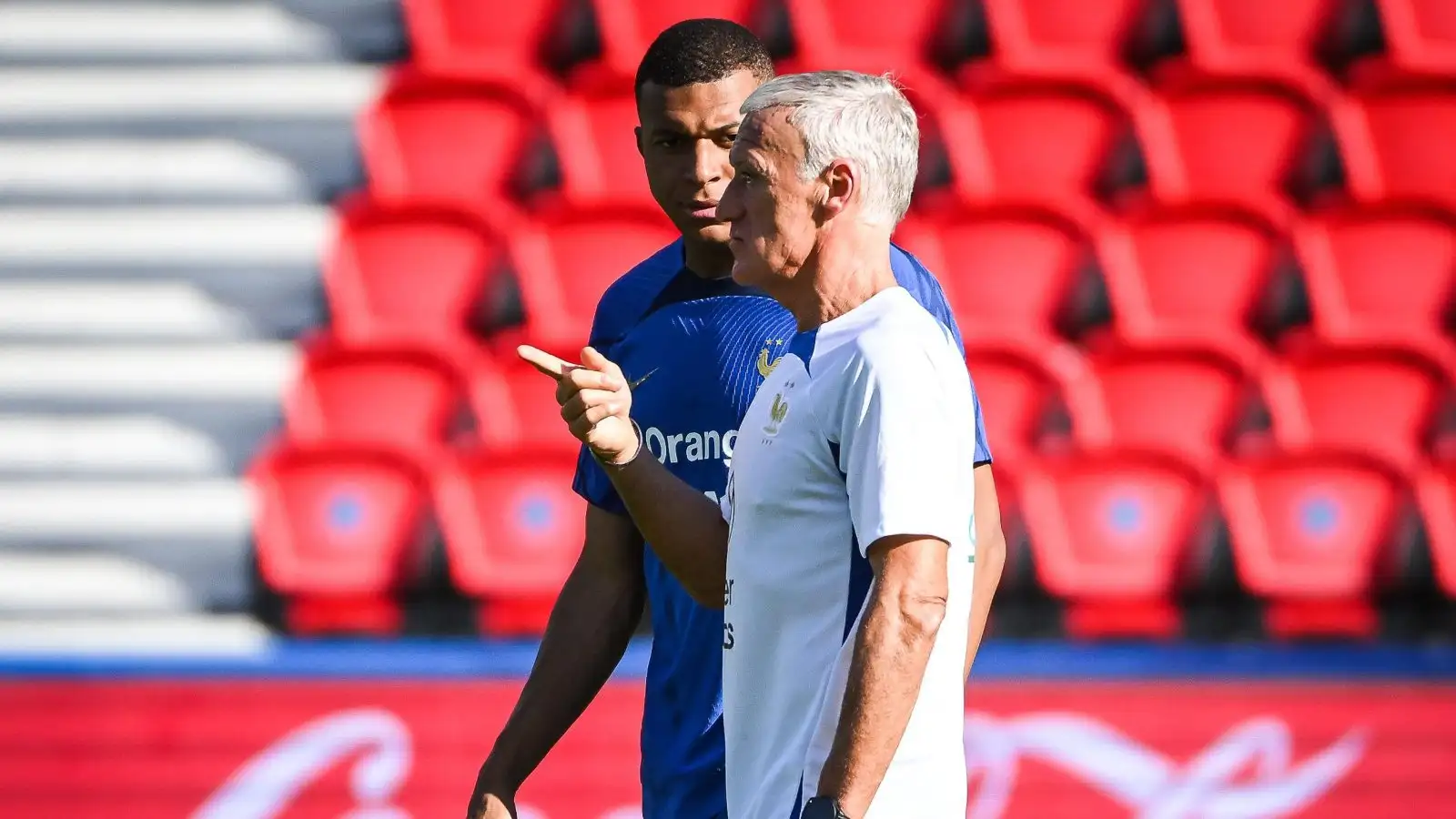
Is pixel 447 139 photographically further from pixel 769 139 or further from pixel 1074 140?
pixel 769 139

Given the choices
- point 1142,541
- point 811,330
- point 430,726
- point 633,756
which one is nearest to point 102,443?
point 430,726

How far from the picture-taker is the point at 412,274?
19.5 feet

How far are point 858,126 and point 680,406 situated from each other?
65cm

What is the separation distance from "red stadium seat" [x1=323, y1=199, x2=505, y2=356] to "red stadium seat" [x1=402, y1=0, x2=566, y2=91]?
1.01m

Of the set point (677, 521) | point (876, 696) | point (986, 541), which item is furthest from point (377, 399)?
point (876, 696)

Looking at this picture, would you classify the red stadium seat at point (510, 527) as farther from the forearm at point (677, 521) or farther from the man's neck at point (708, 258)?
the forearm at point (677, 521)

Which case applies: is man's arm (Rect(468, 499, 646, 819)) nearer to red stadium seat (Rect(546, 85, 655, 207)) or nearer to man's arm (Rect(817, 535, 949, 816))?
man's arm (Rect(817, 535, 949, 816))

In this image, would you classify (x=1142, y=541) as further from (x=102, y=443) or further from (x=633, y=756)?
(x=102, y=443)

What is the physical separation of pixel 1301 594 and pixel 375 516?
2841 mm

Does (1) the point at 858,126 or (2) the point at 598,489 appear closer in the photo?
(1) the point at 858,126

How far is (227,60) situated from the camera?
6844mm

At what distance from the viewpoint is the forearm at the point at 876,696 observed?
1.63 metres

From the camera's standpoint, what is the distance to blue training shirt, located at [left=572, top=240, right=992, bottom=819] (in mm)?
2318

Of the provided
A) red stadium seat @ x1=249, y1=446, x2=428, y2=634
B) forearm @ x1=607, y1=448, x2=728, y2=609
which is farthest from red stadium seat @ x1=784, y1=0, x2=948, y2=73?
forearm @ x1=607, y1=448, x2=728, y2=609
